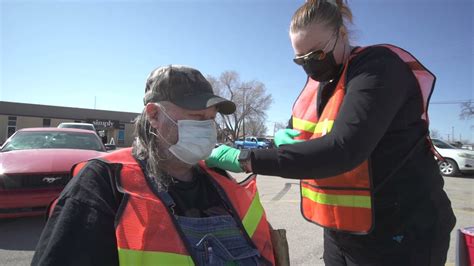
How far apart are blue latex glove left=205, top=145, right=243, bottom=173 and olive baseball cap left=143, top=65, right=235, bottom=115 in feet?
0.93

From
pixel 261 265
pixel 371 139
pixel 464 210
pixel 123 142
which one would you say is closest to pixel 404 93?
pixel 371 139

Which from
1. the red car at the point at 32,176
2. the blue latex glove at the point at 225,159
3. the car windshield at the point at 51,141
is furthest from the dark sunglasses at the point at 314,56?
the car windshield at the point at 51,141

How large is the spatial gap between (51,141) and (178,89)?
225 inches

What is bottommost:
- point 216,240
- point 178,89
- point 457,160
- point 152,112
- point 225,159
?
point 457,160

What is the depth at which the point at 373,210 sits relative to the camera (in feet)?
5.12

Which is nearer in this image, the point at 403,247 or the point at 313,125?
the point at 403,247

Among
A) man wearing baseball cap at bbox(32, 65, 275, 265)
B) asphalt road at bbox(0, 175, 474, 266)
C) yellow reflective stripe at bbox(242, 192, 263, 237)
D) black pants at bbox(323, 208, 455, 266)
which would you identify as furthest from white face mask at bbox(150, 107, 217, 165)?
asphalt road at bbox(0, 175, 474, 266)

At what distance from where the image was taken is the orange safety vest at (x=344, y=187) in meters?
1.57

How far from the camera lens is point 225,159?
1.84 metres

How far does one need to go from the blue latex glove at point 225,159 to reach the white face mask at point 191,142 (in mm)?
57

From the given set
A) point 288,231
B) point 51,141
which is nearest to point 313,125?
point 288,231

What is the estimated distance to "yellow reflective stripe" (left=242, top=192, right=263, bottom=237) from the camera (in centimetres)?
175

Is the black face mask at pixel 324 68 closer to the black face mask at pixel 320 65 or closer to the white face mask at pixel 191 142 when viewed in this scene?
the black face mask at pixel 320 65

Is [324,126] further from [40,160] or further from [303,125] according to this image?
[40,160]
